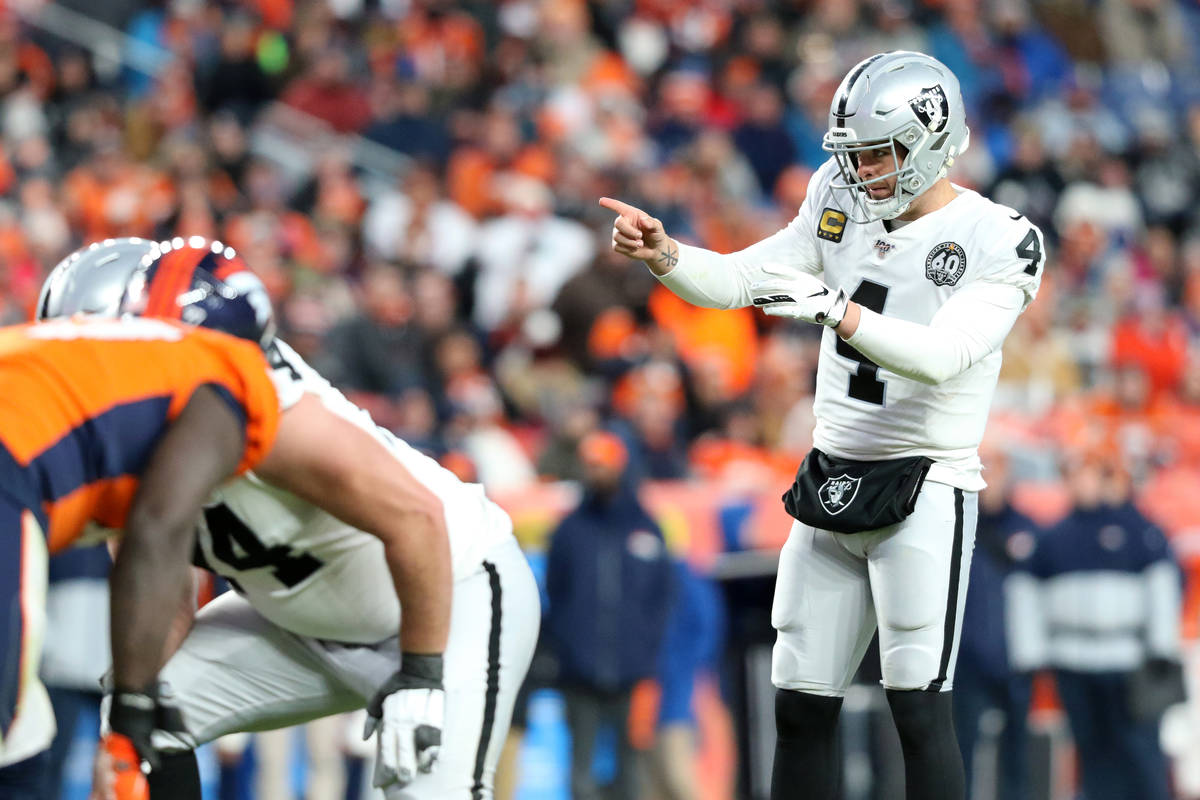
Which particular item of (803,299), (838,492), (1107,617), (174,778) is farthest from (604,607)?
(803,299)

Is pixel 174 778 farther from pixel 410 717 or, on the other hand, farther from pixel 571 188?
pixel 571 188

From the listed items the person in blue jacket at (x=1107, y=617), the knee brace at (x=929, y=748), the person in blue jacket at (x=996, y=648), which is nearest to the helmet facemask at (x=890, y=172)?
the knee brace at (x=929, y=748)

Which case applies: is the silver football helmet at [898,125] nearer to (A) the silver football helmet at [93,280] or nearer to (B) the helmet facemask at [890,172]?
(B) the helmet facemask at [890,172]

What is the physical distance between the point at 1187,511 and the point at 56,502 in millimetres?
7240

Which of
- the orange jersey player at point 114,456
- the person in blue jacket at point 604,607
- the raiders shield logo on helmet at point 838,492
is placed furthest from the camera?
the person in blue jacket at point 604,607

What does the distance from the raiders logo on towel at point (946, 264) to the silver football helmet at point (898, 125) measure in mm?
144

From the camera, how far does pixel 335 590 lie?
416 cm

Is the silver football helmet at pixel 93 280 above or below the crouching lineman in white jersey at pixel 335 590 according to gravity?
above

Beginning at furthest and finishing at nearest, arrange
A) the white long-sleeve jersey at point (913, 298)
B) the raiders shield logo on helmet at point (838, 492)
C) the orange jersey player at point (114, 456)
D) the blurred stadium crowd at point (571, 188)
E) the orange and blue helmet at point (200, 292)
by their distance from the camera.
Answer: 1. the blurred stadium crowd at point (571, 188)
2. the raiders shield logo on helmet at point (838, 492)
3. the white long-sleeve jersey at point (913, 298)
4. the orange and blue helmet at point (200, 292)
5. the orange jersey player at point (114, 456)

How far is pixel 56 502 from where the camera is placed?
3.19 m

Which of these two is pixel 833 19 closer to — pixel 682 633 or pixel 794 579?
pixel 682 633

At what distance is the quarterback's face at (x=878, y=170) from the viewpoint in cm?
428

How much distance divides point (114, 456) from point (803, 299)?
5.20ft

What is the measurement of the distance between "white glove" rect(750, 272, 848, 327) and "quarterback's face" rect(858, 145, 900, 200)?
393 mm
